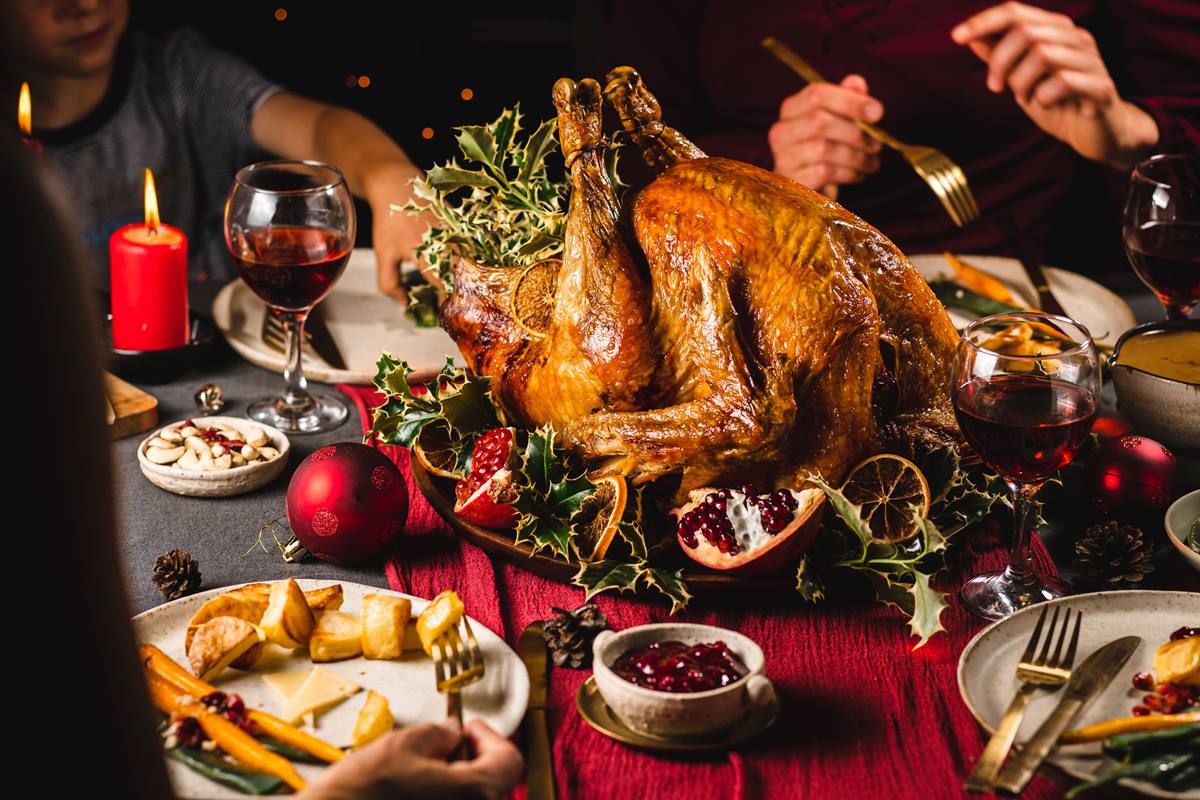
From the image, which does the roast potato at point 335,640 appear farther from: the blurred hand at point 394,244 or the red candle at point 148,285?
the blurred hand at point 394,244

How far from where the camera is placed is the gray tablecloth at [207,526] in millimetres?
1397

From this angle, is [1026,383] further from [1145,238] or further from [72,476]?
[72,476]

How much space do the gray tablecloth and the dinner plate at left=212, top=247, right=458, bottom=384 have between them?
4.8 inches

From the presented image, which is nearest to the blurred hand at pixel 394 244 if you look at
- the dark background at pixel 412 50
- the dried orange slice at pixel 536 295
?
the dried orange slice at pixel 536 295

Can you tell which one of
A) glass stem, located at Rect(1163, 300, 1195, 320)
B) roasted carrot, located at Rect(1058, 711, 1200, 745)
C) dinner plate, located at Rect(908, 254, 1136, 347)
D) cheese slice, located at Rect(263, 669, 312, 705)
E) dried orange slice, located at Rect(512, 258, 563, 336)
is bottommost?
cheese slice, located at Rect(263, 669, 312, 705)

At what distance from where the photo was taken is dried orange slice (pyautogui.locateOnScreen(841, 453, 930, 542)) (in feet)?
4.53

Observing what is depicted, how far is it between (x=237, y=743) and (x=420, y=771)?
24 cm

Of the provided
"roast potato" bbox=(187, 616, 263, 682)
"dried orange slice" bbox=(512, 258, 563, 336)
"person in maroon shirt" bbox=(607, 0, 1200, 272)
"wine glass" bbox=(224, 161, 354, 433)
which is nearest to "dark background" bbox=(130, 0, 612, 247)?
"person in maroon shirt" bbox=(607, 0, 1200, 272)

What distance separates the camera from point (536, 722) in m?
1.10

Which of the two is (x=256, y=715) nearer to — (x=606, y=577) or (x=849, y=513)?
(x=606, y=577)

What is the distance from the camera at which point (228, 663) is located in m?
1.12

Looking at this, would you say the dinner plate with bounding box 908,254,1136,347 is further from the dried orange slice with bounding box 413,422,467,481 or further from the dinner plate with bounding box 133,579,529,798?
the dinner plate with bounding box 133,579,529,798

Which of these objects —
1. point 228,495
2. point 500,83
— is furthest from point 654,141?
point 500,83

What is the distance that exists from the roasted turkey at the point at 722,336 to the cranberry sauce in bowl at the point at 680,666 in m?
0.31
